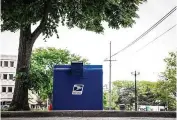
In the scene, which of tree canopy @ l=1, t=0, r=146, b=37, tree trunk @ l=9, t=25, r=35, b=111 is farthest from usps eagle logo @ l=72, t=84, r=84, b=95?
tree canopy @ l=1, t=0, r=146, b=37

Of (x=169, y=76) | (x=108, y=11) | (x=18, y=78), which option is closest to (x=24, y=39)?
(x=18, y=78)

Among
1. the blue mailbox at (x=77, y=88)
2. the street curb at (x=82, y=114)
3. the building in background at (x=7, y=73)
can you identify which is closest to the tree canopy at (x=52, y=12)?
the blue mailbox at (x=77, y=88)

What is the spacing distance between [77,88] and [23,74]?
9.57 feet

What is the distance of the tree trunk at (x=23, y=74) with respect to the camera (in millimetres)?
11484

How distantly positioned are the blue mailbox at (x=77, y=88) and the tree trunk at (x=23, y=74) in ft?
8.44

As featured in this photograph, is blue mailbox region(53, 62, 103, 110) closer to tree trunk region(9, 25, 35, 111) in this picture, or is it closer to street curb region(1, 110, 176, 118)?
street curb region(1, 110, 176, 118)

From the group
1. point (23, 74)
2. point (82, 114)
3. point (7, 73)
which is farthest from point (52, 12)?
point (7, 73)

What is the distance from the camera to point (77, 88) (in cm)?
907

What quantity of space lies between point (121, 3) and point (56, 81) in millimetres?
6710

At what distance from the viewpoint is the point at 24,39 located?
40.0 ft

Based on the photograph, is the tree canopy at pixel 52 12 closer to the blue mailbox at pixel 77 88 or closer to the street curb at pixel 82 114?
the blue mailbox at pixel 77 88

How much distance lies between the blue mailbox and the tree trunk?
2572mm

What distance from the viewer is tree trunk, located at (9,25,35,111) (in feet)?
37.7

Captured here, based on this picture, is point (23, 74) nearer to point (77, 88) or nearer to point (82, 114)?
point (77, 88)
